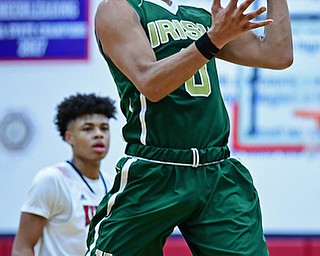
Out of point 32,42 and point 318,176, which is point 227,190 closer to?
point 318,176

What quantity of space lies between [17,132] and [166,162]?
329 cm

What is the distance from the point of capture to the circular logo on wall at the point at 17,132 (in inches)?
248

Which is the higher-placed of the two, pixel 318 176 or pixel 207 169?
pixel 207 169

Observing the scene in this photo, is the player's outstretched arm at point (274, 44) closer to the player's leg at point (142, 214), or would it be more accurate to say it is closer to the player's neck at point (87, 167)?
the player's leg at point (142, 214)

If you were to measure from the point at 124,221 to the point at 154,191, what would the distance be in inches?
6.0

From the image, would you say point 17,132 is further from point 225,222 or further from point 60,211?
point 225,222

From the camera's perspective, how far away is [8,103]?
640cm

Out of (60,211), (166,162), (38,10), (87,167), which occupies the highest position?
(38,10)

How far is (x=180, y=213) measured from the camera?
3.15 m


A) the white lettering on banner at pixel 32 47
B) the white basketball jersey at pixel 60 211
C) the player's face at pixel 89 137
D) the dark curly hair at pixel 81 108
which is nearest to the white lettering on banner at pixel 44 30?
the white lettering on banner at pixel 32 47

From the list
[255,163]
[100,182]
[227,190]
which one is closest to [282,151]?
[255,163]

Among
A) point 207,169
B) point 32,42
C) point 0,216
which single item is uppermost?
point 32,42

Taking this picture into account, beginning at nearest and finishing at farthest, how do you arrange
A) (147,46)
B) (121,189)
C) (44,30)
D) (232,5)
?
(232,5) < (147,46) < (121,189) < (44,30)

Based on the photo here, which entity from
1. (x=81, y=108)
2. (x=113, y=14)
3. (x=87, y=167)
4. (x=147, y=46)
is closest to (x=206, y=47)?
(x=147, y=46)
